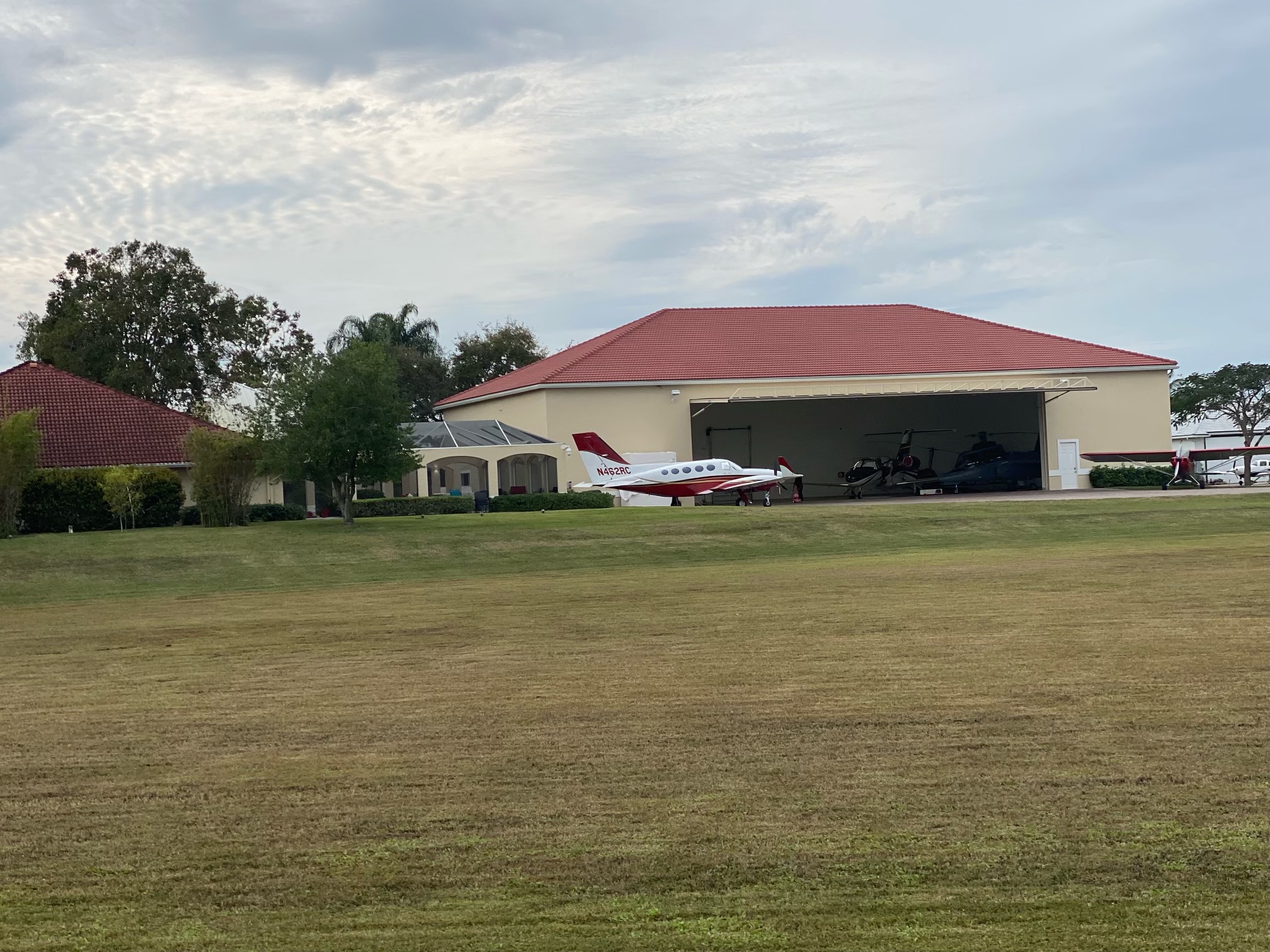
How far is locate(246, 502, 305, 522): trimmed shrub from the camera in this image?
37.4 metres

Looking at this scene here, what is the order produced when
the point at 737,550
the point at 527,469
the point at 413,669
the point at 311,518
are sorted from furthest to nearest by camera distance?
the point at 527,469 → the point at 311,518 → the point at 737,550 → the point at 413,669

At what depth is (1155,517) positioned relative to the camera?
3309 cm

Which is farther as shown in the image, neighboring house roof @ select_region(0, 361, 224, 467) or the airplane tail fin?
the airplane tail fin

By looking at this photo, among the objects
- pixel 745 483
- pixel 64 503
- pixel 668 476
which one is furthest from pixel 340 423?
pixel 745 483

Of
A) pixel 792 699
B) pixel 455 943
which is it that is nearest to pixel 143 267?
pixel 792 699

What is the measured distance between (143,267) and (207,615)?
141 ft

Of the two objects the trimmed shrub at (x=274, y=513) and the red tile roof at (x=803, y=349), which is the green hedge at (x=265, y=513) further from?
the red tile roof at (x=803, y=349)

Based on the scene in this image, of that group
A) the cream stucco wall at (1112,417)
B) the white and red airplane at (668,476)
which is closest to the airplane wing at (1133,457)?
the cream stucco wall at (1112,417)

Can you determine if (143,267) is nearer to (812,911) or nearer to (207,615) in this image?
(207,615)

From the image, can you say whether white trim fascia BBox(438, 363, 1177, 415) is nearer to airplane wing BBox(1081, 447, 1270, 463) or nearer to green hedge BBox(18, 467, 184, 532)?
airplane wing BBox(1081, 447, 1270, 463)

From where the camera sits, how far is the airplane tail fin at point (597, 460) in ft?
133

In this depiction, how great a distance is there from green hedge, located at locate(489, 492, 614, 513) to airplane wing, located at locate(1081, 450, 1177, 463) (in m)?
19.0

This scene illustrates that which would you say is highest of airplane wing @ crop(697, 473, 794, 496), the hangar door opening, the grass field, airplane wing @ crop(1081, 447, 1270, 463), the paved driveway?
the hangar door opening

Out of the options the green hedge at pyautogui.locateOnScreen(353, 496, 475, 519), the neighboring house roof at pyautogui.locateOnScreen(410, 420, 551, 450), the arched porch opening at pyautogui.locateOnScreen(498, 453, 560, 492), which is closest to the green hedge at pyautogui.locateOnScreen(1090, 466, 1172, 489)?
the arched porch opening at pyautogui.locateOnScreen(498, 453, 560, 492)
